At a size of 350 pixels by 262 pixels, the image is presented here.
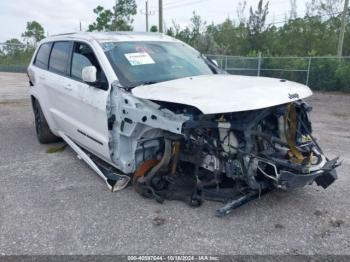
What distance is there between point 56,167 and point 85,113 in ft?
3.83

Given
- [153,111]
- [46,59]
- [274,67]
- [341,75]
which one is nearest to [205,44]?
[274,67]

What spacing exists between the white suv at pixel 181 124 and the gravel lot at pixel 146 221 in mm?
230

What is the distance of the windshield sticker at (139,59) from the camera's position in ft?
14.1

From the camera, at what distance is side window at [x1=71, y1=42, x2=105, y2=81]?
4387 millimetres

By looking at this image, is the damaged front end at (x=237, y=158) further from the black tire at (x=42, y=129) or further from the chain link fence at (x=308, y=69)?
the chain link fence at (x=308, y=69)

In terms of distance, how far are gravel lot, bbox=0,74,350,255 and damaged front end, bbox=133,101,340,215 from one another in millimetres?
197

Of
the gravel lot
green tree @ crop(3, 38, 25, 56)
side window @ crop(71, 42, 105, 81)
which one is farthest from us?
green tree @ crop(3, 38, 25, 56)

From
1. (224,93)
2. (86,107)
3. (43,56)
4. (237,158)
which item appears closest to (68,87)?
(86,107)

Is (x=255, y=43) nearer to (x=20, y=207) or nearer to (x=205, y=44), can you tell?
(x=205, y=44)

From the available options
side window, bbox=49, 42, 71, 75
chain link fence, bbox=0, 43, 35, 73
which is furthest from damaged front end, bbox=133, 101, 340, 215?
chain link fence, bbox=0, 43, 35, 73

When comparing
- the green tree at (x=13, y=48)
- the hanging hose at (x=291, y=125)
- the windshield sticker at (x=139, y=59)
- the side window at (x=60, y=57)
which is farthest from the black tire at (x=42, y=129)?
the green tree at (x=13, y=48)

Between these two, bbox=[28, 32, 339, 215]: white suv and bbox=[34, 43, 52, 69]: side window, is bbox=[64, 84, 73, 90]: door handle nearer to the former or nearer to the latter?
bbox=[28, 32, 339, 215]: white suv

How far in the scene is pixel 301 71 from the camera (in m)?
15.8

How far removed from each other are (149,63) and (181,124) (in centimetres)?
132
